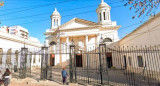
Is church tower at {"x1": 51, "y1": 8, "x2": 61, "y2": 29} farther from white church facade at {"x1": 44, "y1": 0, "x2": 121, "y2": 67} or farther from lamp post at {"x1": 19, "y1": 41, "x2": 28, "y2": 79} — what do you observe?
lamp post at {"x1": 19, "y1": 41, "x2": 28, "y2": 79}

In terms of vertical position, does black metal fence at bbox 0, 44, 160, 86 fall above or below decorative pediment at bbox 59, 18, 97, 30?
below

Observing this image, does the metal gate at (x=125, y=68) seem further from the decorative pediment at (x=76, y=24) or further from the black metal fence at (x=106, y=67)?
the decorative pediment at (x=76, y=24)

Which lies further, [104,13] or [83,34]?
[104,13]

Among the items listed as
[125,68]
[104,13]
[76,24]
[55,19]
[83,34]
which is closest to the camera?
[125,68]

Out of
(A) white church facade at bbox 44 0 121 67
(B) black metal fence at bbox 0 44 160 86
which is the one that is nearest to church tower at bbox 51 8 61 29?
(A) white church facade at bbox 44 0 121 67

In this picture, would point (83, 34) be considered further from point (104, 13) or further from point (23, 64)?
point (23, 64)

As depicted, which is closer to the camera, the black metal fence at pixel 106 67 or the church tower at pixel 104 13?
the black metal fence at pixel 106 67

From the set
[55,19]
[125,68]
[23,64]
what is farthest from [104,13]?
[23,64]

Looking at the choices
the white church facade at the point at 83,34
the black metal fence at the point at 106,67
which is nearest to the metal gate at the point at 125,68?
the black metal fence at the point at 106,67

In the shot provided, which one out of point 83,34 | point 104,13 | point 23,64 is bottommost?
point 23,64

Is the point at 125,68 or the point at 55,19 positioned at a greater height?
the point at 55,19

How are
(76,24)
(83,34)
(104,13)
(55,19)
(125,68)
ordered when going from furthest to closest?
(55,19) → (104,13) → (76,24) → (83,34) → (125,68)

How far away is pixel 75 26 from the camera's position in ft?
70.1

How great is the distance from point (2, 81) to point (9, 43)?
9898 millimetres
